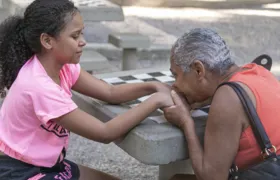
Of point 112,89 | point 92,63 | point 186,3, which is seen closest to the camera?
point 112,89

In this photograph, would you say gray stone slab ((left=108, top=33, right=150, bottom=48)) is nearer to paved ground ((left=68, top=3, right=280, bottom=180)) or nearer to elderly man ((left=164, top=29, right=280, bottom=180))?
paved ground ((left=68, top=3, right=280, bottom=180))

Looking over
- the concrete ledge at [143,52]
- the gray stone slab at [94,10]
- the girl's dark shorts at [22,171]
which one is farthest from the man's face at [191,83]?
the concrete ledge at [143,52]

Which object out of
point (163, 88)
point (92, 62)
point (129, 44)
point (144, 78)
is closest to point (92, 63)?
point (92, 62)

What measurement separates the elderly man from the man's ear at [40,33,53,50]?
48 centimetres

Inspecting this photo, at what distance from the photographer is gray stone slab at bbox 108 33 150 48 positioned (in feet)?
16.6

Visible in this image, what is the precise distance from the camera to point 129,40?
5066mm

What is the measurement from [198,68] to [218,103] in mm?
170

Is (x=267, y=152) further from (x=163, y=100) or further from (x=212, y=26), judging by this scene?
(x=212, y=26)

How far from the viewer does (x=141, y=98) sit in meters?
2.58

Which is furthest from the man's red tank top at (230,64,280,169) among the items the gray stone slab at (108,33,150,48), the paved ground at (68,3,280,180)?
the gray stone slab at (108,33,150,48)

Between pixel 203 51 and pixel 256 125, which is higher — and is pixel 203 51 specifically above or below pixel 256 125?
above

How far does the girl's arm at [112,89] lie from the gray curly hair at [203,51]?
40cm

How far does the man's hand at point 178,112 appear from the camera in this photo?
2127 mm

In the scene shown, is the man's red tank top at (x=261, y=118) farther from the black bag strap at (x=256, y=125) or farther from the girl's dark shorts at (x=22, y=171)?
the girl's dark shorts at (x=22, y=171)
